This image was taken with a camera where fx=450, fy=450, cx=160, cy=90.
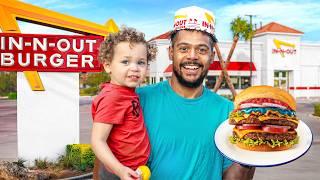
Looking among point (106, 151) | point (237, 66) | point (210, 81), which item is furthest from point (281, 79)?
point (106, 151)

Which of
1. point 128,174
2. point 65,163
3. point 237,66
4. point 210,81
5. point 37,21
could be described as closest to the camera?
point 128,174

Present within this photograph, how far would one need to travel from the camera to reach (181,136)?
121 inches

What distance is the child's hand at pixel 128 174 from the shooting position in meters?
2.74

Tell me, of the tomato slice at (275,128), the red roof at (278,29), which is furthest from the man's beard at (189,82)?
the red roof at (278,29)

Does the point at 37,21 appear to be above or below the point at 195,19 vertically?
above

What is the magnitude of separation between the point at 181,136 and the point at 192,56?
55 cm

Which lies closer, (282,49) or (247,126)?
(247,126)

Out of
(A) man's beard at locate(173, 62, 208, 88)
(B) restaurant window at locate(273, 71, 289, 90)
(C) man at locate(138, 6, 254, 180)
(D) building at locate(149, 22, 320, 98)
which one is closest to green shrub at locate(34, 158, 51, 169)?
(C) man at locate(138, 6, 254, 180)

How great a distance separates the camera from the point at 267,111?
121 inches

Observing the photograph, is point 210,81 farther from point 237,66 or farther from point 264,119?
point 264,119

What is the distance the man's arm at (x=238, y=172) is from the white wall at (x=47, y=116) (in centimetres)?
1005

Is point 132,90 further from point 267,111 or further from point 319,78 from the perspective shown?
point 319,78

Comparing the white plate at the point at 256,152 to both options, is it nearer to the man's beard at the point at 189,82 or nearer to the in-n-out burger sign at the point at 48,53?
the man's beard at the point at 189,82

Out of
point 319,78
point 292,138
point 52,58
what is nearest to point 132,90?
point 292,138
